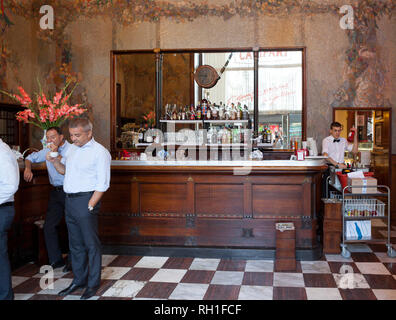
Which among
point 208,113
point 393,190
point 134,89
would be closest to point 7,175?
point 208,113

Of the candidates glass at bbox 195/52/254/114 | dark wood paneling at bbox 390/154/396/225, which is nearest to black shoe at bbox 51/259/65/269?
dark wood paneling at bbox 390/154/396/225

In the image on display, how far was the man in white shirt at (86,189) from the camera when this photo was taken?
12.1 ft

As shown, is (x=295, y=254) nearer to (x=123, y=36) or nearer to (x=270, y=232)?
(x=270, y=232)

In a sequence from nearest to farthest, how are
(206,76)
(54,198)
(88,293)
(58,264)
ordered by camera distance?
(88,293), (54,198), (58,264), (206,76)

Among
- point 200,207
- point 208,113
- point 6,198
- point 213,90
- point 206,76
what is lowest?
point 200,207

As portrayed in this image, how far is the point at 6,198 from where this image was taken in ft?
10.7

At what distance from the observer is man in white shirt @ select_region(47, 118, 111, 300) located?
12.1ft

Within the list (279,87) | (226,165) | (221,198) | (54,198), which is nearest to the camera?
(54,198)

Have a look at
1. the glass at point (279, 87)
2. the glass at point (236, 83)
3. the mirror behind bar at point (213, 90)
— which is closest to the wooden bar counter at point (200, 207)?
the mirror behind bar at point (213, 90)

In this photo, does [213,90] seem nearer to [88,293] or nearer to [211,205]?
[211,205]

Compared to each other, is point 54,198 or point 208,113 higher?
point 208,113

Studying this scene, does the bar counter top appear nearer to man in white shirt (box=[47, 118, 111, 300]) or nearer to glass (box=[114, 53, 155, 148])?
man in white shirt (box=[47, 118, 111, 300])

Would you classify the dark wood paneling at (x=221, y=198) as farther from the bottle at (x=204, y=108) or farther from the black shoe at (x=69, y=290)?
the bottle at (x=204, y=108)

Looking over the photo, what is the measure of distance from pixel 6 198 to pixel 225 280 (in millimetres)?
2247
